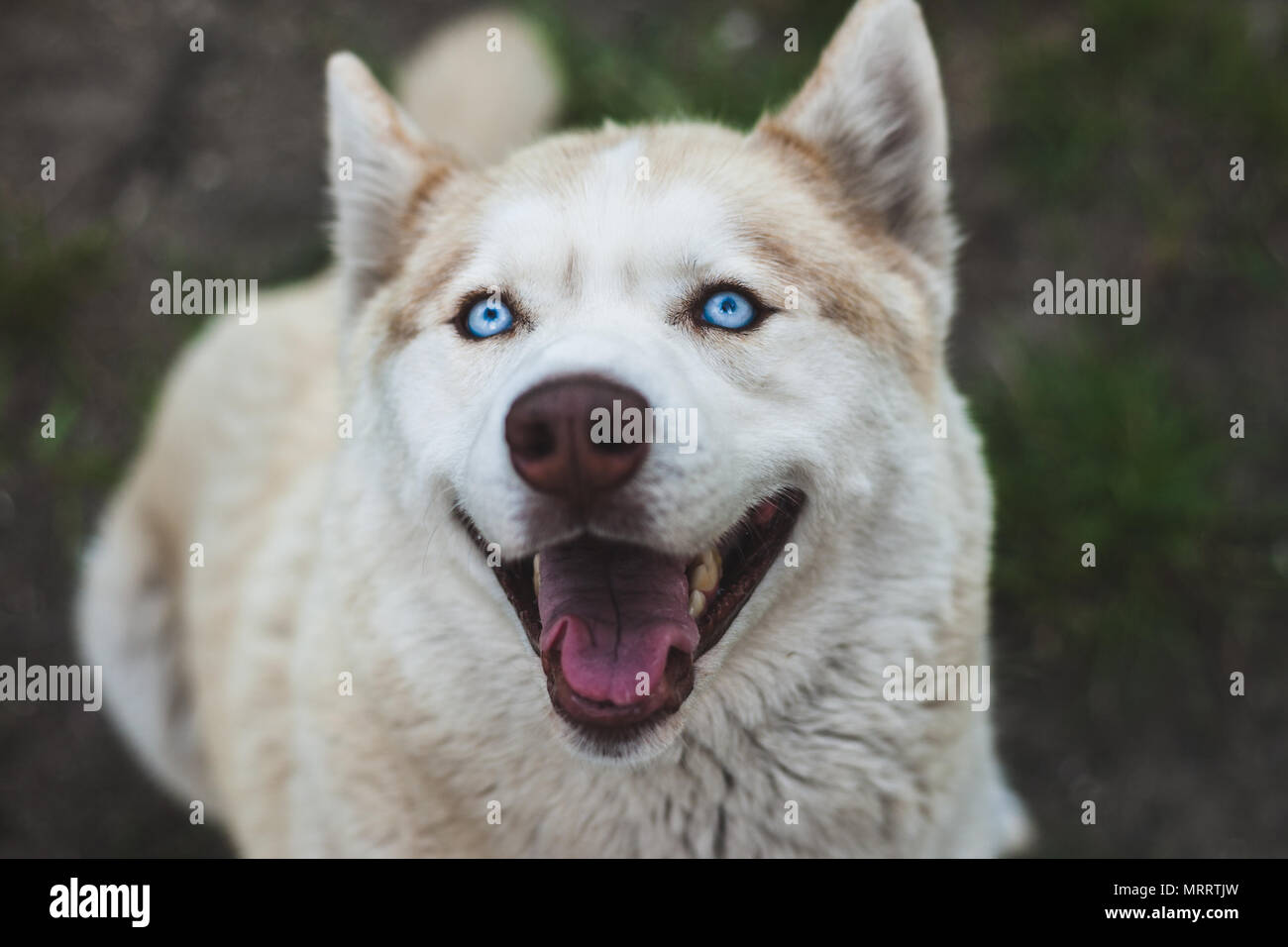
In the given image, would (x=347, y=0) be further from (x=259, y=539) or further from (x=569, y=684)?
(x=569, y=684)

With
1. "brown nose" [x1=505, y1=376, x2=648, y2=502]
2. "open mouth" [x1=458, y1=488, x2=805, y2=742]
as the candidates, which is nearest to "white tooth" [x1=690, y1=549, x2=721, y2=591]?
"open mouth" [x1=458, y1=488, x2=805, y2=742]

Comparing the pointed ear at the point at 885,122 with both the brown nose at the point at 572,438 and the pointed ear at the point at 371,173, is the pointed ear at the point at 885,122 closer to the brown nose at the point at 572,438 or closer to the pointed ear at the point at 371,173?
the pointed ear at the point at 371,173

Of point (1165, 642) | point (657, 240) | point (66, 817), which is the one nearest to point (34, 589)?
point (66, 817)

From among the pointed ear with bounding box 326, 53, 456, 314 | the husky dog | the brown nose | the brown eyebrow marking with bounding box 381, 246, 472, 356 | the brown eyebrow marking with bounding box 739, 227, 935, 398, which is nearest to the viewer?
the brown nose

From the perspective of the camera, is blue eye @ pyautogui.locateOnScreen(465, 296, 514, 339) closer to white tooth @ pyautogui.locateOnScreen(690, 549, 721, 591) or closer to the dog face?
the dog face

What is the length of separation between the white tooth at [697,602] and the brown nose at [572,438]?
0.37 metres

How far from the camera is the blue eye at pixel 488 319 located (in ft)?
8.00

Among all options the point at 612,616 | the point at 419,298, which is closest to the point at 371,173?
the point at 419,298

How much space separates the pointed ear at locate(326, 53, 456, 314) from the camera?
2.75 meters

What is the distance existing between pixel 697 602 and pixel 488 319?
767 mm

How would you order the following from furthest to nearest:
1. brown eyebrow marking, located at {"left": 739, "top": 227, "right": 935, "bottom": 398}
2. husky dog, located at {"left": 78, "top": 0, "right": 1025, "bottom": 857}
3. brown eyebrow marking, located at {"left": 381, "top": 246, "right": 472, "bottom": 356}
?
1. brown eyebrow marking, located at {"left": 381, "top": 246, "right": 472, "bottom": 356}
2. brown eyebrow marking, located at {"left": 739, "top": 227, "right": 935, "bottom": 398}
3. husky dog, located at {"left": 78, "top": 0, "right": 1025, "bottom": 857}

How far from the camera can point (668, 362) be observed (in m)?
2.17

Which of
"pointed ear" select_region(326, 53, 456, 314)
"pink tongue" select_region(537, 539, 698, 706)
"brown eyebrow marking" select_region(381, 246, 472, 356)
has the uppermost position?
"pointed ear" select_region(326, 53, 456, 314)

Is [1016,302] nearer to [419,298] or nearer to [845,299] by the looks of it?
[845,299]
